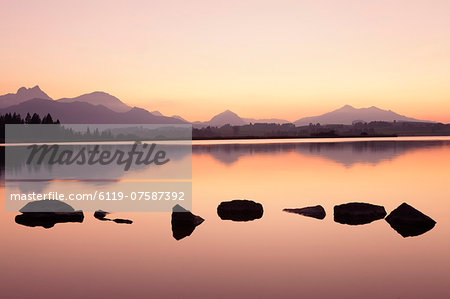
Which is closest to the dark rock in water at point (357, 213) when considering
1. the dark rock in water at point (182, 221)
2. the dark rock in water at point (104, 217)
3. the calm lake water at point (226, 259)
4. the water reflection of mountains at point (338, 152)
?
the calm lake water at point (226, 259)

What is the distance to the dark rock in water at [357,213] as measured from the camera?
24219mm

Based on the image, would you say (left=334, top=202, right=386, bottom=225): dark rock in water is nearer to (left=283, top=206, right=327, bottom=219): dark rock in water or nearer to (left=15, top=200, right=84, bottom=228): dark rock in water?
(left=283, top=206, right=327, bottom=219): dark rock in water

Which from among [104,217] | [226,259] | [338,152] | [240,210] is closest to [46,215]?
[104,217]

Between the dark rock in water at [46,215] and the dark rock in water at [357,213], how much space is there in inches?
618

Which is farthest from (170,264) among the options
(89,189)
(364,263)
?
(89,189)

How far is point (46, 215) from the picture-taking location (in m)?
24.6

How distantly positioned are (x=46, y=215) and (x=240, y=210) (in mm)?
11916

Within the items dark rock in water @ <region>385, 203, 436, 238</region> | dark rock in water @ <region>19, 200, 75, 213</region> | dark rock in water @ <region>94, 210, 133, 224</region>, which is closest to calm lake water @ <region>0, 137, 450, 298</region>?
dark rock in water @ <region>385, 203, 436, 238</region>

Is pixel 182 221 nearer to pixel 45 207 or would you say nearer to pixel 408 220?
pixel 45 207

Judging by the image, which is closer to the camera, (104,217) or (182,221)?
(182,221)

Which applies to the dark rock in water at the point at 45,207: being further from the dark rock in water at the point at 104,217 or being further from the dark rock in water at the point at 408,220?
the dark rock in water at the point at 408,220

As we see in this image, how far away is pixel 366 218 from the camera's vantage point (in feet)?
79.9

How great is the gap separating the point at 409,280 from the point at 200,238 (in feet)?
32.0

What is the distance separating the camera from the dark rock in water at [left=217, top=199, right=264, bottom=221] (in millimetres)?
25675
